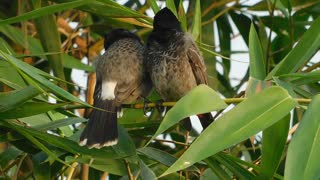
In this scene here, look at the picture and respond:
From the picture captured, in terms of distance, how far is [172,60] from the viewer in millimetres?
3873

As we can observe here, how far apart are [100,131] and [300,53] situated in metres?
0.84

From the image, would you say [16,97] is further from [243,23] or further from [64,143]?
[243,23]

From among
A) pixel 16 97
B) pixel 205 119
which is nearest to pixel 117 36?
pixel 205 119

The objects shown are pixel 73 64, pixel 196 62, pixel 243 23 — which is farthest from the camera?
pixel 243 23

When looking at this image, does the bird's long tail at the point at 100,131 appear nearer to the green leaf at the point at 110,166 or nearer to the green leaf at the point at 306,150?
the green leaf at the point at 110,166

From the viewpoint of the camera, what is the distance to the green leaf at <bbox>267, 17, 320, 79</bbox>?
2984 mm

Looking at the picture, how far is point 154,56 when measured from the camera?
387 cm

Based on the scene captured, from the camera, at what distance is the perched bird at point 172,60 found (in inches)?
151

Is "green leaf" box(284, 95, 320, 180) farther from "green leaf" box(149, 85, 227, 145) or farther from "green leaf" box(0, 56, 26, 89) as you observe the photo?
"green leaf" box(0, 56, 26, 89)

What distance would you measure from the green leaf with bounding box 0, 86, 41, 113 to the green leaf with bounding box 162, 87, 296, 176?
73 centimetres

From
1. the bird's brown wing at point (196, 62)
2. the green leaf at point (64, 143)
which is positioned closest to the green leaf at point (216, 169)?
the green leaf at point (64, 143)

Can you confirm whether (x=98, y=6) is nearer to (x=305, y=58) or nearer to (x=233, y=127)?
(x=305, y=58)

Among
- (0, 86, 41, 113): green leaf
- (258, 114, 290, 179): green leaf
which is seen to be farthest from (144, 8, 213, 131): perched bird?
(258, 114, 290, 179): green leaf

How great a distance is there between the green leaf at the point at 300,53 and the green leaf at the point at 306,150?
1.57ft
